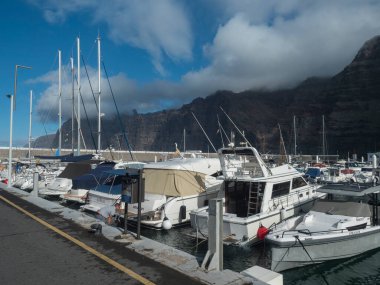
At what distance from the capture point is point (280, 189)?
1468 centimetres

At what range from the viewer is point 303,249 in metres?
10.7

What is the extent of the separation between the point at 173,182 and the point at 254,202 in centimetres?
450

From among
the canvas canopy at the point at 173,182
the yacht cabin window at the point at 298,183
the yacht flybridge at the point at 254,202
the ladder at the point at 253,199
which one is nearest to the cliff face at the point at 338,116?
the canvas canopy at the point at 173,182

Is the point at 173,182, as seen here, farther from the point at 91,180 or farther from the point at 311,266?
the point at 311,266

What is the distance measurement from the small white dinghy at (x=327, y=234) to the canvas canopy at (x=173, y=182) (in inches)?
218

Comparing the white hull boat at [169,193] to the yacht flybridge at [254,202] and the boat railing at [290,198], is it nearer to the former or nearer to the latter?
the yacht flybridge at [254,202]

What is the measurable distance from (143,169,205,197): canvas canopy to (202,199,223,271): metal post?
9.33 meters

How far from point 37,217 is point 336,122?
15696 cm

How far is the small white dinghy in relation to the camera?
34.6 feet

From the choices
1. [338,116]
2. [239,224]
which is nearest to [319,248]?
[239,224]

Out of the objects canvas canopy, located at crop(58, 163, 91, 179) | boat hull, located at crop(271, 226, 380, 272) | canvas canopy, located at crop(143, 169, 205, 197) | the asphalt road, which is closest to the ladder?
boat hull, located at crop(271, 226, 380, 272)

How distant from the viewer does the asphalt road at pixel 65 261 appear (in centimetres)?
636

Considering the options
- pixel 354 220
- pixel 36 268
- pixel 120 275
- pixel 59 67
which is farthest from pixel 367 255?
pixel 59 67

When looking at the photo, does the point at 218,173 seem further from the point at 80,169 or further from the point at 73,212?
the point at 80,169
